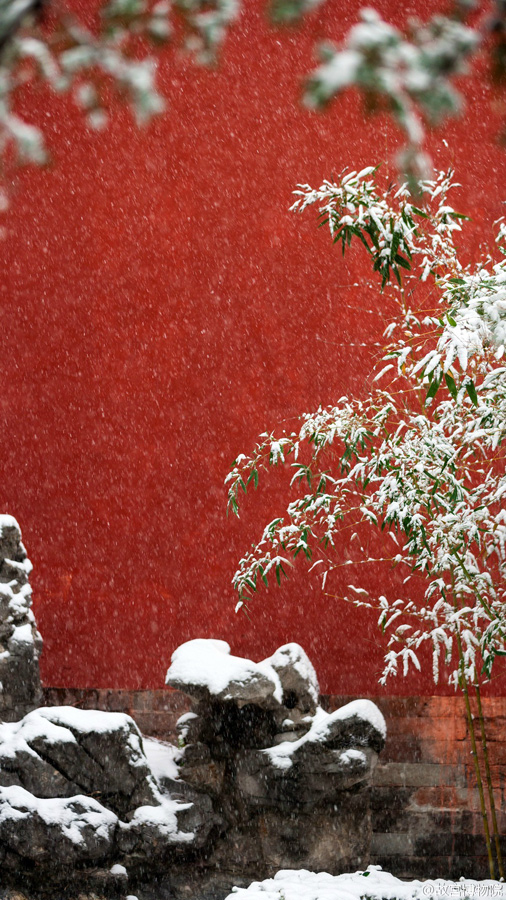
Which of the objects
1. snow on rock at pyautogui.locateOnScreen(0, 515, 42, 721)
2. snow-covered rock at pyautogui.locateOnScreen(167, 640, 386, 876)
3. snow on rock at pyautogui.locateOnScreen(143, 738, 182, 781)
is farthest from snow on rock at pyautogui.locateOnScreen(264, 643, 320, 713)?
snow on rock at pyautogui.locateOnScreen(0, 515, 42, 721)

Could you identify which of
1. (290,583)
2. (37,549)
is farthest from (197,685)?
(37,549)

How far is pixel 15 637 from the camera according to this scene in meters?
4.02

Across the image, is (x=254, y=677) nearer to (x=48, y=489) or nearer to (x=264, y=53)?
(x=48, y=489)

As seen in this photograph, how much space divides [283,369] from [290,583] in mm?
1269

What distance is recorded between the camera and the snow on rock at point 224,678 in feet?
12.2

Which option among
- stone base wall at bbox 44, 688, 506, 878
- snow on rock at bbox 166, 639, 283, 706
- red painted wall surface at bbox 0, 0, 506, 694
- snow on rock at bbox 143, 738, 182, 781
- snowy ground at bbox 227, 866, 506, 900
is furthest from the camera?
red painted wall surface at bbox 0, 0, 506, 694

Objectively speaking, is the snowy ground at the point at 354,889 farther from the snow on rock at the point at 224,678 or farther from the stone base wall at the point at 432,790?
the stone base wall at the point at 432,790

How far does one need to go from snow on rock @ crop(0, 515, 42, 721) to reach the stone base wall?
5.94ft

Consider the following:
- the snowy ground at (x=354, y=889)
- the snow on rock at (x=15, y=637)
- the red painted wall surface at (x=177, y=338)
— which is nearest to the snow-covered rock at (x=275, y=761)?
the snowy ground at (x=354, y=889)

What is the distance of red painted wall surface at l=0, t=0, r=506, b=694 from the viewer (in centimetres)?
496

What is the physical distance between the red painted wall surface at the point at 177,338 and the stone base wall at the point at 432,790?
0.46 metres

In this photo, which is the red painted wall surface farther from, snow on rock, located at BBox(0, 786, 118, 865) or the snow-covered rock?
snow on rock, located at BBox(0, 786, 118, 865)

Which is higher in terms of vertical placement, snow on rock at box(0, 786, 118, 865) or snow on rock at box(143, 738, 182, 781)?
snow on rock at box(143, 738, 182, 781)

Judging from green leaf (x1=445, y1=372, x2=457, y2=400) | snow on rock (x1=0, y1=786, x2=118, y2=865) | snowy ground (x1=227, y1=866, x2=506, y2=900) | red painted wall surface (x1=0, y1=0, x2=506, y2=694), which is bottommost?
snowy ground (x1=227, y1=866, x2=506, y2=900)
